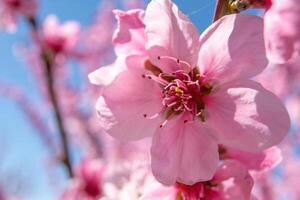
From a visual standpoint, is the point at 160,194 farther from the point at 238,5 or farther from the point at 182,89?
the point at 238,5

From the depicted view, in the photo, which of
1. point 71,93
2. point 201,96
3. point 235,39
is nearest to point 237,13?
point 235,39

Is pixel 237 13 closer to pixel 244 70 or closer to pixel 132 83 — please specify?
pixel 244 70

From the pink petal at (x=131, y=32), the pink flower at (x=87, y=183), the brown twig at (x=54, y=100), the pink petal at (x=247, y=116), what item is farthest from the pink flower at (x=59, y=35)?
the pink petal at (x=247, y=116)

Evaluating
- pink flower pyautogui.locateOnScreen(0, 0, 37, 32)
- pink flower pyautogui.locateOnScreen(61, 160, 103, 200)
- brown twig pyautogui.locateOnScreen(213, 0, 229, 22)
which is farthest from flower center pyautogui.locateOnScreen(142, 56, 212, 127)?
pink flower pyautogui.locateOnScreen(0, 0, 37, 32)

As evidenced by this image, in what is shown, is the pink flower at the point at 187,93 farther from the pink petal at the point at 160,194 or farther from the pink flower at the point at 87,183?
the pink flower at the point at 87,183

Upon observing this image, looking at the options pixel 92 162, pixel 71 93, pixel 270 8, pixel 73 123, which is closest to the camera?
pixel 270 8

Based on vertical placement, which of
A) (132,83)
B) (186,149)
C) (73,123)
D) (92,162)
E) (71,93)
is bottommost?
(73,123)
